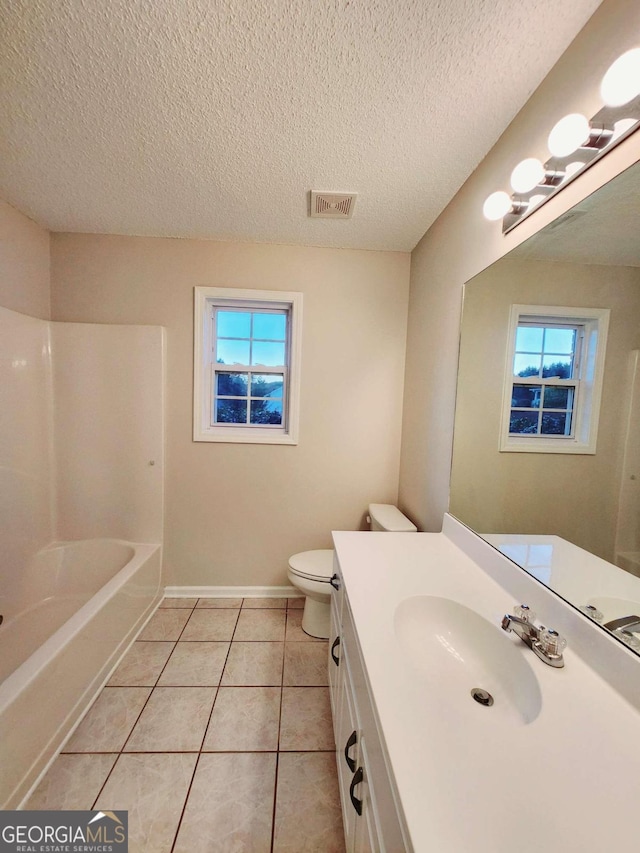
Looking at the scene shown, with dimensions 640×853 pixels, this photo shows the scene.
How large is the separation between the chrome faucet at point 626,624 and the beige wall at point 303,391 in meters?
1.50

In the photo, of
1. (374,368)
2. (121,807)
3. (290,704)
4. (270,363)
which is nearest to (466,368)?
(374,368)

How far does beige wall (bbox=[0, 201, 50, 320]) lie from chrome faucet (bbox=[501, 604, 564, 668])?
2649 millimetres

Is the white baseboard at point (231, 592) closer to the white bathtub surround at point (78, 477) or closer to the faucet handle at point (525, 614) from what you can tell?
the white bathtub surround at point (78, 477)

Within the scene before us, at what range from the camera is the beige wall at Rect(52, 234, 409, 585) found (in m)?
2.04

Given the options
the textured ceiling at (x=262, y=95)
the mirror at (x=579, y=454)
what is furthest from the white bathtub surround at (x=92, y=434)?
the mirror at (x=579, y=454)

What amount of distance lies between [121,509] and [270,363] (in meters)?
1.38

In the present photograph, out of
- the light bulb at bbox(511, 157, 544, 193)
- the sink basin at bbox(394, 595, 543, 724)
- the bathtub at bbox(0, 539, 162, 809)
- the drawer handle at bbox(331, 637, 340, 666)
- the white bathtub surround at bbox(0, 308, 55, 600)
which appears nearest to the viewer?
the sink basin at bbox(394, 595, 543, 724)

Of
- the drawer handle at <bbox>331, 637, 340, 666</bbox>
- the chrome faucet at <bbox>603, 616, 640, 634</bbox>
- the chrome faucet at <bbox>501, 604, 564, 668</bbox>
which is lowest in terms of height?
the drawer handle at <bbox>331, 637, 340, 666</bbox>

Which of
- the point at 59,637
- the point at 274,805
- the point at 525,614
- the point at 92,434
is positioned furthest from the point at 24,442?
the point at 525,614

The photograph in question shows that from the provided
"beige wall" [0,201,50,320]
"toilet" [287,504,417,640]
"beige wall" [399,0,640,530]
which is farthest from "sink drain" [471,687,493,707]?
"beige wall" [0,201,50,320]

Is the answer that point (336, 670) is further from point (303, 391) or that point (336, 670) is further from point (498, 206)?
point (498, 206)

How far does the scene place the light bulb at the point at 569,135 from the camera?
0.80 metres

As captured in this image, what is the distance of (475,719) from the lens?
620 mm

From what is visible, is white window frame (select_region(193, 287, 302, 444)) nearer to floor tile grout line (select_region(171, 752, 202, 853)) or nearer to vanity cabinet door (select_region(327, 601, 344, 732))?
vanity cabinet door (select_region(327, 601, 344, 732))
